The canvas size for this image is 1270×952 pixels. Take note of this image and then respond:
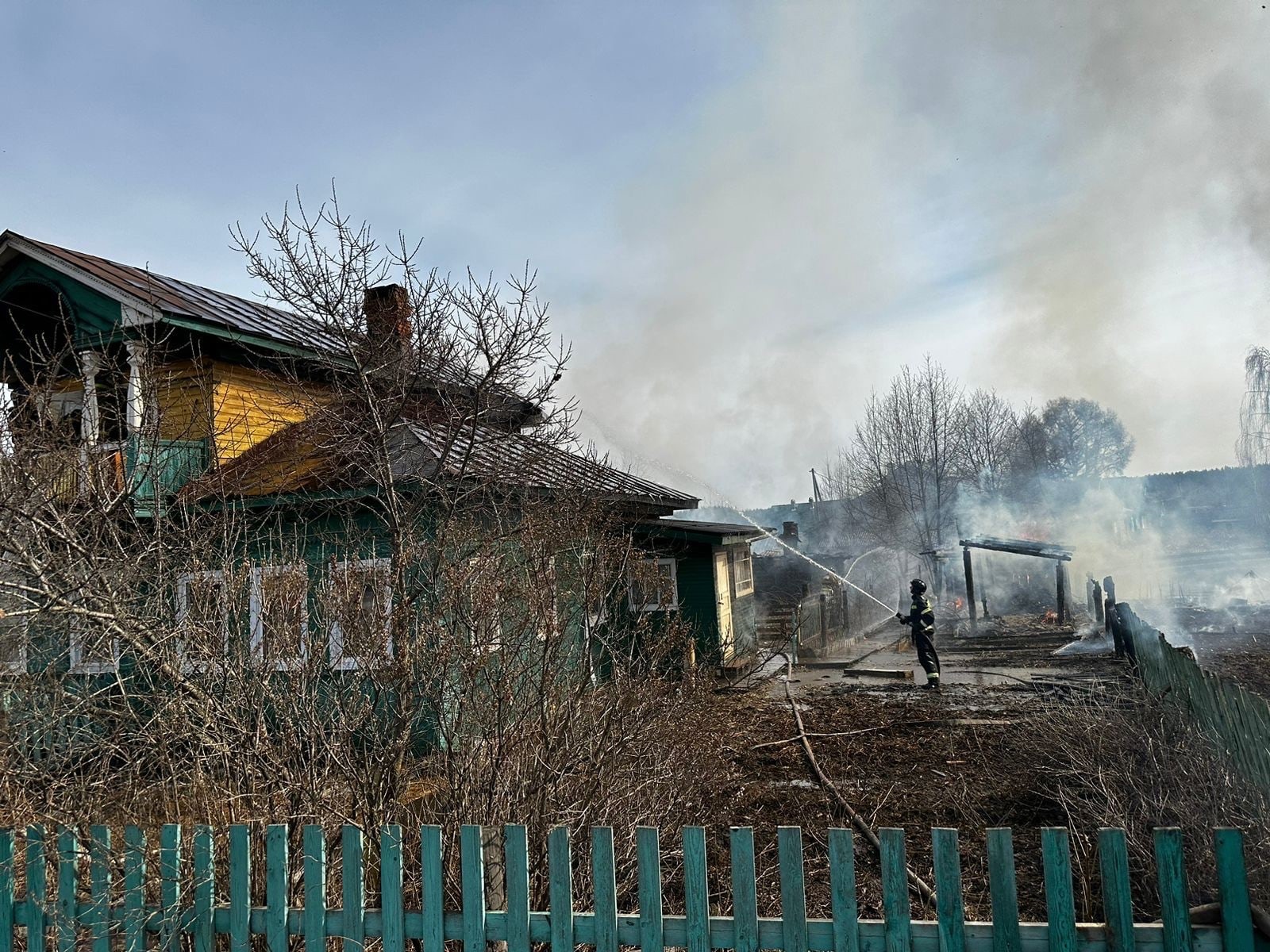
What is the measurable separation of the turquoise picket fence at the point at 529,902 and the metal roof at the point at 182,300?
7.32m

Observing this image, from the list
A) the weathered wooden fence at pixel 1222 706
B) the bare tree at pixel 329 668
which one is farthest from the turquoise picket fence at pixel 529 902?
the weathered wooden fence at pixel 1222 706

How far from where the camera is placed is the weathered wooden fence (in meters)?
5.02

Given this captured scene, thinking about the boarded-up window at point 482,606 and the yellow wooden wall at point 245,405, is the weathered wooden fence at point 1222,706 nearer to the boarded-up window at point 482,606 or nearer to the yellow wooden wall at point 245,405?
the boarded-up window at point 482,606

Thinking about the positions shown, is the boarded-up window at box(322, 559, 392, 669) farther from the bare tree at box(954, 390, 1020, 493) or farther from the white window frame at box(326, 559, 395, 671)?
the bare tree at box(954, 390, 1020, 493)

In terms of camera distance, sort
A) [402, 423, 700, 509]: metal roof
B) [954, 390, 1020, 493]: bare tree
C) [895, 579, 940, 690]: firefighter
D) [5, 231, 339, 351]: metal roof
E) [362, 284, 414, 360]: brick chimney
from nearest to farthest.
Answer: [362, 284, 414, 360]: brick chimney < [402, 423, 700, 509]: metal roof < [5, 231, 339, 351]: metal roof < [895, 579, 940, 690]: firefighter < [954, 390, 1020, 493]: bare tree

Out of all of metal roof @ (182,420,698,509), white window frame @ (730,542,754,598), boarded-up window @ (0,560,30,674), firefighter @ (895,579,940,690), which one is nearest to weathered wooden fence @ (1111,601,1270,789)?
firefighter @ (895,579,940,690)

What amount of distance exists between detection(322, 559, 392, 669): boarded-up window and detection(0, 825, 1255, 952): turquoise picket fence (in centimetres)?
101

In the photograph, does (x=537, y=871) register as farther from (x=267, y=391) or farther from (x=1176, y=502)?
(x=1176, y=502)

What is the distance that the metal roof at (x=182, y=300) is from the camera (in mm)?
11625

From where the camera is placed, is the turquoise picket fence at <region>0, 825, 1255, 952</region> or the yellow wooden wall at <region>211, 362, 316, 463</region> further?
the yellow wooden wall at <region>211, 362, 316, 463</region>

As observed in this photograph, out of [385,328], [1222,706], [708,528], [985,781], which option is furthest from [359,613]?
[708,528]

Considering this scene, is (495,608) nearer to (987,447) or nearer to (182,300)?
(182,300)

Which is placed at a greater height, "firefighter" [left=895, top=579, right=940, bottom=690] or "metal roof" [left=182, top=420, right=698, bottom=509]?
"metal roof" [left=182, top=420, right=698, bottom=509]

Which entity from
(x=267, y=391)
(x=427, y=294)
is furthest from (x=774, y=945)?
(x=267, y=391)
